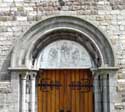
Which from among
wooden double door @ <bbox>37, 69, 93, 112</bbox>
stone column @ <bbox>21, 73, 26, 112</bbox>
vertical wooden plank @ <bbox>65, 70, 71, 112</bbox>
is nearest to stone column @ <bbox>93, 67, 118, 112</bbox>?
wooden double door @ <bbox>37, 69, 93, 112</bbox>

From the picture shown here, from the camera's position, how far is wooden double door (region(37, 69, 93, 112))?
10664 millimetres

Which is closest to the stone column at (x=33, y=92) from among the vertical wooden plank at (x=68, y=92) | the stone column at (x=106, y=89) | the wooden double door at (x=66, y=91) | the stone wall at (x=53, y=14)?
the wooden double door at (x=66, y=91)

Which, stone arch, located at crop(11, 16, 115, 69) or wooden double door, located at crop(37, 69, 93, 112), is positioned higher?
stone arch, located at crop(11, 16, 115, 69)

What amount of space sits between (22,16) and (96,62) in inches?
Answer: 84.6

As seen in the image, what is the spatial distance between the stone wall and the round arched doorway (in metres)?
0.21

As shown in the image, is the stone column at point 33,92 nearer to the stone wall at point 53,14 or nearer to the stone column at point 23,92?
the stone column at point 23,92

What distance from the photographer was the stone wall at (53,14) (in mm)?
10516

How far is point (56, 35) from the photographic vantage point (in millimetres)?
10633

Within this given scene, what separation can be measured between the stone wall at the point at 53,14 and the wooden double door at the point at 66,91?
0.92 m

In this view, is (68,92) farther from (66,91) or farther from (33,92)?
(33,92)

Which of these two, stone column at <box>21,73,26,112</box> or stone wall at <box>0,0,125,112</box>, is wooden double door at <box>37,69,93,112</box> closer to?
stone column at <box>21,73,26,112</box>

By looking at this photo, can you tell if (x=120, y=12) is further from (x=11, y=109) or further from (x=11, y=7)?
(x=11, y=109)

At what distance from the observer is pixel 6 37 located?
1065 centimetres

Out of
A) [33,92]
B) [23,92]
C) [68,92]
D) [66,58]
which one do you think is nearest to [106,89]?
[68,92]
